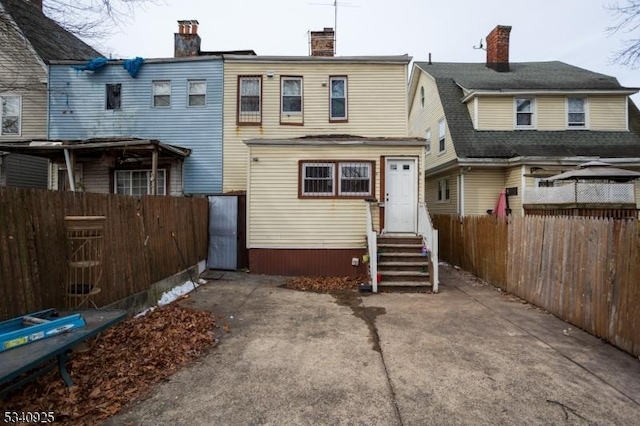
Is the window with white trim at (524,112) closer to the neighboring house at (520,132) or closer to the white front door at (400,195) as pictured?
the neighboring house at (520,132)

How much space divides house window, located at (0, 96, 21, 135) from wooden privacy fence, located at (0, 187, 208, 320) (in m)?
10.1

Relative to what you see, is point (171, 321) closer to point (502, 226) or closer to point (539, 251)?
point (539, 251)

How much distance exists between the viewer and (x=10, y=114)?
13.4 meters

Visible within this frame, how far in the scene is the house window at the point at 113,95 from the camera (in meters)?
12.9

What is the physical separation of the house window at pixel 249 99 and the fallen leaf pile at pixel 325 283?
636cm

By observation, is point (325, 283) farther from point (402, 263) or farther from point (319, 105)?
point (319, 105)

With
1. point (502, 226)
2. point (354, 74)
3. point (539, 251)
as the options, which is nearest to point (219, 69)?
point (354, 74)

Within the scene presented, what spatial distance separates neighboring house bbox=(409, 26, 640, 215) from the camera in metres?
13.6

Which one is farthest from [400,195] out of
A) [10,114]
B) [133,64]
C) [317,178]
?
[10,114]

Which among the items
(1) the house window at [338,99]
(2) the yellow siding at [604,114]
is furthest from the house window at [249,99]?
(2) the yellow siding at [604,114]

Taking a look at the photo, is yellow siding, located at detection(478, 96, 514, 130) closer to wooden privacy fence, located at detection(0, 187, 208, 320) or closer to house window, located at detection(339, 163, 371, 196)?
house window, located at detection(339, 163, 371, 196)

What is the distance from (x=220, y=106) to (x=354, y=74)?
5033mm

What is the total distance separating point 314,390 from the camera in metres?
3.66

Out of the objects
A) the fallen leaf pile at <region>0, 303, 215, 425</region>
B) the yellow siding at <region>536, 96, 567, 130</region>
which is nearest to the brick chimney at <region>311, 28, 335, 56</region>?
the yellow siding at <region>536, 96, 567, 130</region>
